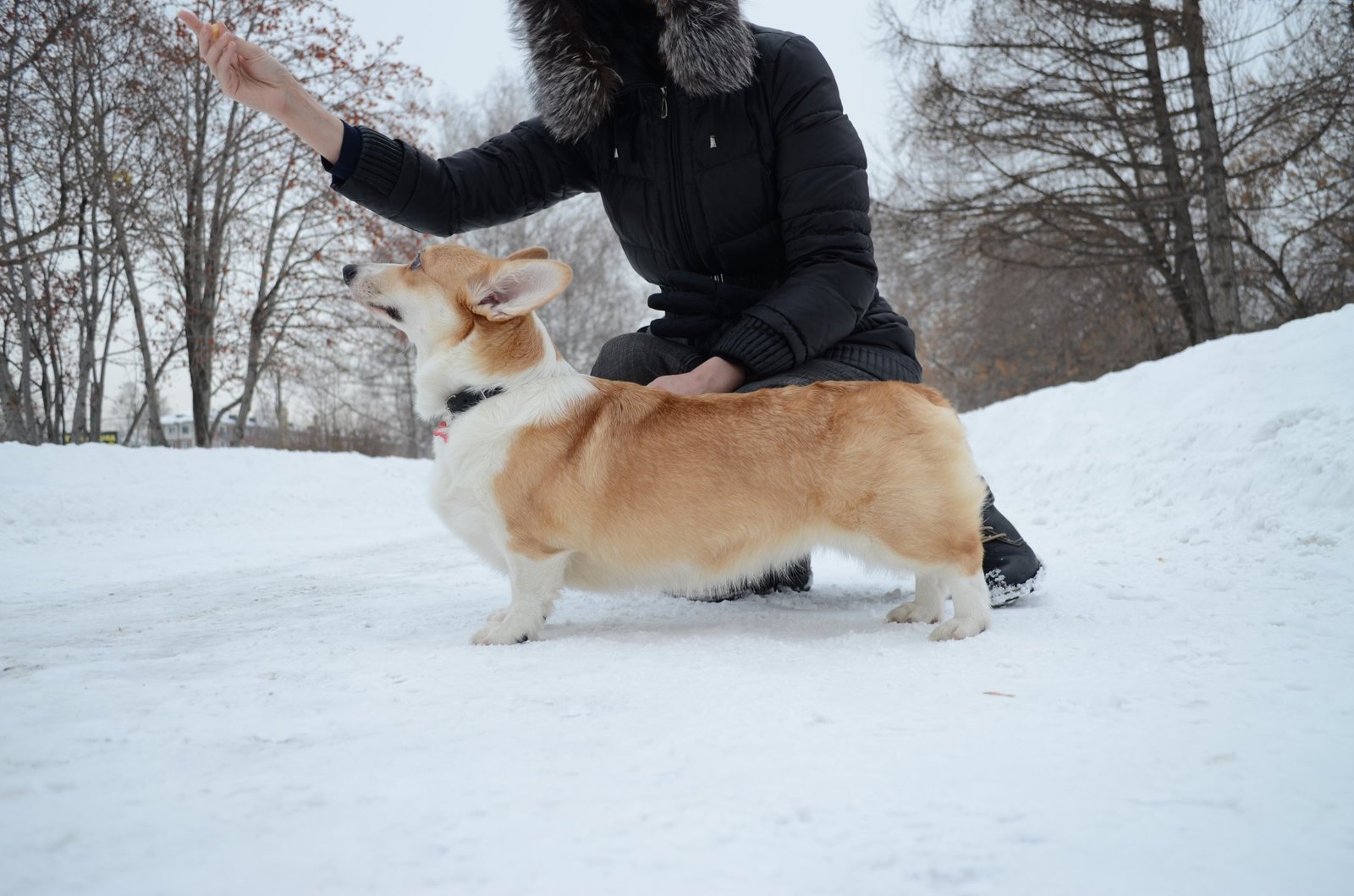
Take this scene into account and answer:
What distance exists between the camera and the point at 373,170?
3.19m

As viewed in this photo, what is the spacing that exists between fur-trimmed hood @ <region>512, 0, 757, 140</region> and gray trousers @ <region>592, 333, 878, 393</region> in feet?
2.97

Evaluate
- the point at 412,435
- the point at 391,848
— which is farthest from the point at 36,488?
the point at 412,435

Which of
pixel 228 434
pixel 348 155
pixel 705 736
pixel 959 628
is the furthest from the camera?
pixel 228 434

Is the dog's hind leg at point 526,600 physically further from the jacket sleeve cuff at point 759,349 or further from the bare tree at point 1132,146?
the bare tree at point 1132,146

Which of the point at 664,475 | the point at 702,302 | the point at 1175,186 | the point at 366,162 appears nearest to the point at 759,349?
the point at 702,302

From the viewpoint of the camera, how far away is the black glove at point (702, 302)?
3377 mm

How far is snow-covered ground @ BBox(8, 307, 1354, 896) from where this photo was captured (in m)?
1.11

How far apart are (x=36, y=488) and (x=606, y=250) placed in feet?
60.6

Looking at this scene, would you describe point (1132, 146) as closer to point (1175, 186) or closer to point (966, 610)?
point (1175, 186)

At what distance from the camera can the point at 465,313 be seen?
108 inches

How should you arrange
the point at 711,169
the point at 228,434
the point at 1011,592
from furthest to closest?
the point at 228,434 → the point at 711,169 → the point at 1011,592

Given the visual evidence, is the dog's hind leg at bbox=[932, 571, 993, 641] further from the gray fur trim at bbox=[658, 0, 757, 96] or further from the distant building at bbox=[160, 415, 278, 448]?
the distant building at bbox=[160, 415, 278, 448]

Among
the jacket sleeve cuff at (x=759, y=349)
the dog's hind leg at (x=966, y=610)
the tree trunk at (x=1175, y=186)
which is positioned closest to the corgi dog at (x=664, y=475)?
the dog's hind leg at (x=966, y=610)

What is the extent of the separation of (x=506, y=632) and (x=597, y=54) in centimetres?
232
